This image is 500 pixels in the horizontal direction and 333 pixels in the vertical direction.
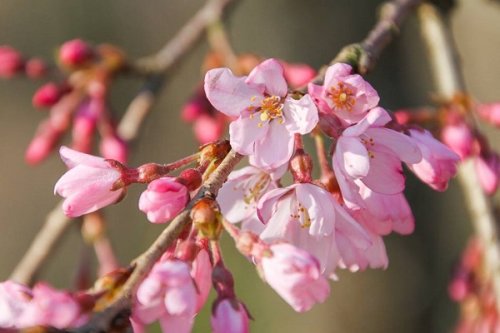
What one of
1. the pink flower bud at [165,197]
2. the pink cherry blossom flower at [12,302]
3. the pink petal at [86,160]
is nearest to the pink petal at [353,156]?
the pink flower bud at [165,197]

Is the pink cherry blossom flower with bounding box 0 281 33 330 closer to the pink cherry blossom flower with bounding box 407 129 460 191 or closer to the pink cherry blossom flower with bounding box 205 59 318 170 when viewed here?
the pink cherry blossom flower with bounding box 205 59 318 170

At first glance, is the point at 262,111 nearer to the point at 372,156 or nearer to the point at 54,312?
the point at 372,156

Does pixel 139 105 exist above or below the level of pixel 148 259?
above

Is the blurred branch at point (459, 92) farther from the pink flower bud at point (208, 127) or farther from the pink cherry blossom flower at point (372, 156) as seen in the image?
the pink cherry blossom flower at point (372, 156)

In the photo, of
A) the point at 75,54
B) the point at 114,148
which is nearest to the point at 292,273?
the point at 114,148

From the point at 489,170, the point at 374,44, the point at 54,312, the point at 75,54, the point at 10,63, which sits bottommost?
the point at 489,170

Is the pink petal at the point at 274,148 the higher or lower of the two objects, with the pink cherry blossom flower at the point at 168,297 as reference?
higher

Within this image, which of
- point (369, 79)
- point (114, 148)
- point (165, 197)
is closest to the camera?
point (165, 197)

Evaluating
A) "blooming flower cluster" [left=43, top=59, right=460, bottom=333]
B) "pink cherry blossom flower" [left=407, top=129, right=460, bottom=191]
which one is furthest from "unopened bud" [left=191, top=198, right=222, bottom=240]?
"pink cherry blossom flower" [left=407, top=129, right=460, bottom=191]

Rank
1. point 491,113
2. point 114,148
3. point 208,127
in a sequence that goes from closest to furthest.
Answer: point 491,113 → point 114,148 → point 208,127
